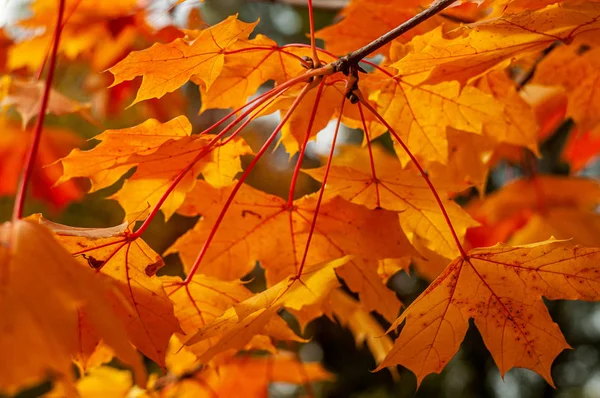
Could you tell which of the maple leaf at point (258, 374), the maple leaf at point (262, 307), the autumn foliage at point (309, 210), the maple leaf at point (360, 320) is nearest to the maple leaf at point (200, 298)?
the autumn foliage at point (309, 210)

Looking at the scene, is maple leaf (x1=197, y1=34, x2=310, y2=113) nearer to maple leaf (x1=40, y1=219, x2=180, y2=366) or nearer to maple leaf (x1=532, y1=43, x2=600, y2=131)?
maple leaf (x1=40, y1=219, x2=180, y2=366)

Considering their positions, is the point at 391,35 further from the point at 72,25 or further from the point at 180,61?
the point at 72,25

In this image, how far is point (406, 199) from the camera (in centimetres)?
96

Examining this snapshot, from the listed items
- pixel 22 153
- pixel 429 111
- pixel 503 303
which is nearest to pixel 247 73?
pixel 429 111

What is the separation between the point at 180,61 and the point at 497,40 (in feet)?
1.28

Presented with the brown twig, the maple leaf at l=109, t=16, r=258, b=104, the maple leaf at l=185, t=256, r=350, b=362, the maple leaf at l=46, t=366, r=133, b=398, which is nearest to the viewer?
the brown twig

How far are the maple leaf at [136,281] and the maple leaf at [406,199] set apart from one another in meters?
0.27

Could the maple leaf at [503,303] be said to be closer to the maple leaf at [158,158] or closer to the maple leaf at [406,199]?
the maple leaf at [406,199]

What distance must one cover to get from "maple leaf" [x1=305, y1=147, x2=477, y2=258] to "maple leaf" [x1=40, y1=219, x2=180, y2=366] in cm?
27

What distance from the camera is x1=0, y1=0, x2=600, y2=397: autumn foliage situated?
2.15 feet

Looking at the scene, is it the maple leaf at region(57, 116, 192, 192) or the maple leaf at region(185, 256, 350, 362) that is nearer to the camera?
the maple leaf at region(185, 256, 350, 362)

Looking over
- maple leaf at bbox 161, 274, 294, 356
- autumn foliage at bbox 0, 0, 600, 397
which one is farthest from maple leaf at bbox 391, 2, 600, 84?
maple leaf at bbox 161, 274, 294, 356

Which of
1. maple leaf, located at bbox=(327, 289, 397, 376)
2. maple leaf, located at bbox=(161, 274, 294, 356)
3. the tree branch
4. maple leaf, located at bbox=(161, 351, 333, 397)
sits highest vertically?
the tree branch

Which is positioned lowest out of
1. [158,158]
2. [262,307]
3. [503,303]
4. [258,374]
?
[258,374]
